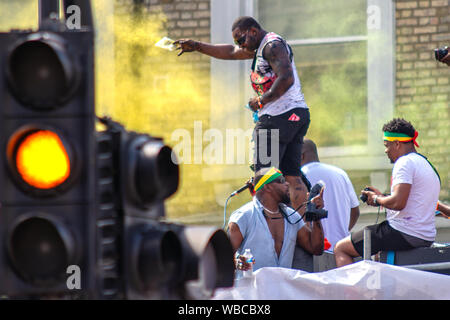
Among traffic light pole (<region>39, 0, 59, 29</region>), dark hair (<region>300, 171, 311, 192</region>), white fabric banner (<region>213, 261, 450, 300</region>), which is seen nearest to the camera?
traffic light pole (<region>39, 0, 59, 29</region>)

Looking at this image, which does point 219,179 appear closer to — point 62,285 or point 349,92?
point 349,92

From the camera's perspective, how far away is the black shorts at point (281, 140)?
6.55 metres

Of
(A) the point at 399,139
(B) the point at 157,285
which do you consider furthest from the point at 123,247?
(A) the point at 399,139

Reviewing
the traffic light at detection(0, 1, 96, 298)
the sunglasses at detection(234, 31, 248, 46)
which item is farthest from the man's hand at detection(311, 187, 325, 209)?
the traffic light at detection(0, 1, 96, 298)

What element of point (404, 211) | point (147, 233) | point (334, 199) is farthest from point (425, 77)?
point (147, 233)

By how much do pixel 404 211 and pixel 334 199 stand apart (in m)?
0.95

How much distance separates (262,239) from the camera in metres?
6.01

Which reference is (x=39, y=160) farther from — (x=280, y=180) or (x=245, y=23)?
(x=245, y=23)

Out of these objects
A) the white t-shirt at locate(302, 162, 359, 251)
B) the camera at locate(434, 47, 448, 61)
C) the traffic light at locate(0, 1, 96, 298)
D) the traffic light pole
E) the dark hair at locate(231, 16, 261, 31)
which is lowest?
the white t-shirt at locate(302, 162, 359, 251)

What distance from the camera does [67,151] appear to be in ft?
6.61

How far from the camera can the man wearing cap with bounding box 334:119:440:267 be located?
6.35 metres

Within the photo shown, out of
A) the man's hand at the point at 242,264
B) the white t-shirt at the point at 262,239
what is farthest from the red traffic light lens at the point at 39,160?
the white t-shirt at the point at 262,239

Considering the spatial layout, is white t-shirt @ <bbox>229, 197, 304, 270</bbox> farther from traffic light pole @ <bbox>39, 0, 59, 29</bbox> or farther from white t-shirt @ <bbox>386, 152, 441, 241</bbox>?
traffic light pole @ <bbox>39, 0, 59, 29</bbox>

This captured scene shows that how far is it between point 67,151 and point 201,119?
8.37 metres
